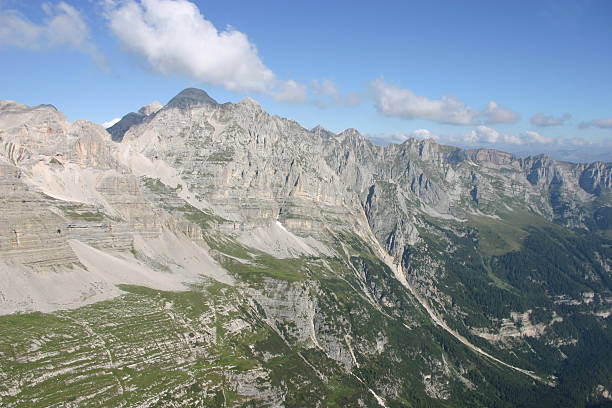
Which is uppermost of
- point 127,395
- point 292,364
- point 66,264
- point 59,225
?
point 59,225

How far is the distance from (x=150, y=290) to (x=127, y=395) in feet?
204

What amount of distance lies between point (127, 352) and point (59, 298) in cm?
3225

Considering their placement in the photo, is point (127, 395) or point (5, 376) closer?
point (5, 376)

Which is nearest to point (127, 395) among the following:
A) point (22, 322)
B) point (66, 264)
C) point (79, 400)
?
point (79, 400)

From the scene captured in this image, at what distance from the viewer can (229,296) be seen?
19975 cm

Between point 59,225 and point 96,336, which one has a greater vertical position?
point 59,225

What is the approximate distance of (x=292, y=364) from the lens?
17688 cm

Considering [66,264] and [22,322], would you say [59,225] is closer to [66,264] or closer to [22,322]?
[66,264]

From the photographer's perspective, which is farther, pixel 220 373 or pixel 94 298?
pixel 94 298

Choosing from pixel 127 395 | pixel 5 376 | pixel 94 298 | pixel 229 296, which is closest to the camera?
pixel 5 376

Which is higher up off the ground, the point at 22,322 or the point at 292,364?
the point at 22,322

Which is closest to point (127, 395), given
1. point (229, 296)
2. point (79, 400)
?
point (79, 400)

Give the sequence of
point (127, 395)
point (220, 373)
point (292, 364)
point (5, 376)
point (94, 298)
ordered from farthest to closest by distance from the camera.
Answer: point (292, 364) < point (94, 298) < point (220, 373) < point (127, 395) < point (5, 376)

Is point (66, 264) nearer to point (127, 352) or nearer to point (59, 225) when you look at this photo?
point (59, 225)
